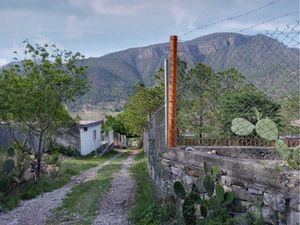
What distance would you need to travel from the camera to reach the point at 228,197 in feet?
14.7

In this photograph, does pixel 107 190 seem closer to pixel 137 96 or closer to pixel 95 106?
pixel 137 96

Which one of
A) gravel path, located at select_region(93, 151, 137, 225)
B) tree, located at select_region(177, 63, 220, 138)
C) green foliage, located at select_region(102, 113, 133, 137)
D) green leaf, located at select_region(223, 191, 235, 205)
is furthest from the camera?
green foliage, located at select_region(102, 113, 133, 137)

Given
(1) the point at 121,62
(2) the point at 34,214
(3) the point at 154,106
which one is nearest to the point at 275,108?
(2) the point at 34,214

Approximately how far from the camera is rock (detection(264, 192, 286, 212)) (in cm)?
369

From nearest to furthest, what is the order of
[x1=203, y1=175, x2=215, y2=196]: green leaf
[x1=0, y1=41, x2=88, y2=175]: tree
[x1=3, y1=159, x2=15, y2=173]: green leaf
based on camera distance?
[x1=203, y1=175, x2=215, y2=196]: green leaf, [x1=3, y1=159, x2=15, y2=173]: green leaf, [x1=0, y1=41, x2=88, y2=175]: tree

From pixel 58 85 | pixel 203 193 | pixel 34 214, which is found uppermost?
pixel 58 85

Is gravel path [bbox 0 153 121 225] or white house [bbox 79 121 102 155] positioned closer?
gravel path [bbox 0 153 121 225]

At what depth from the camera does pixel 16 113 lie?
511 inches

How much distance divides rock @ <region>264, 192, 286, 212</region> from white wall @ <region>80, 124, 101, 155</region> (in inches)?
894

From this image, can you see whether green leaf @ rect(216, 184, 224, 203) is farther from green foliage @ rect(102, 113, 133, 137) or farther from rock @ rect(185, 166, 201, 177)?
green foliage @ rect(102, 113, 133, 137)

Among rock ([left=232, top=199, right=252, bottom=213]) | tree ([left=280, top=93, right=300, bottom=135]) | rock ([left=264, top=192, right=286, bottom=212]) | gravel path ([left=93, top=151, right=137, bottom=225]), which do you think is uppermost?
tree ([left=280, top=93, right=300, bottom=135])

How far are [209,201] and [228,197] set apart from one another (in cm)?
42

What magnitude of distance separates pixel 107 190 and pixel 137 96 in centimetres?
1726

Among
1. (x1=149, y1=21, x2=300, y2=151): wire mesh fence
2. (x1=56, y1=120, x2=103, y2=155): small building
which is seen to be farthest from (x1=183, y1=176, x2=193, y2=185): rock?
(x1=56, y1=120, x2=103, y2=155): small building
